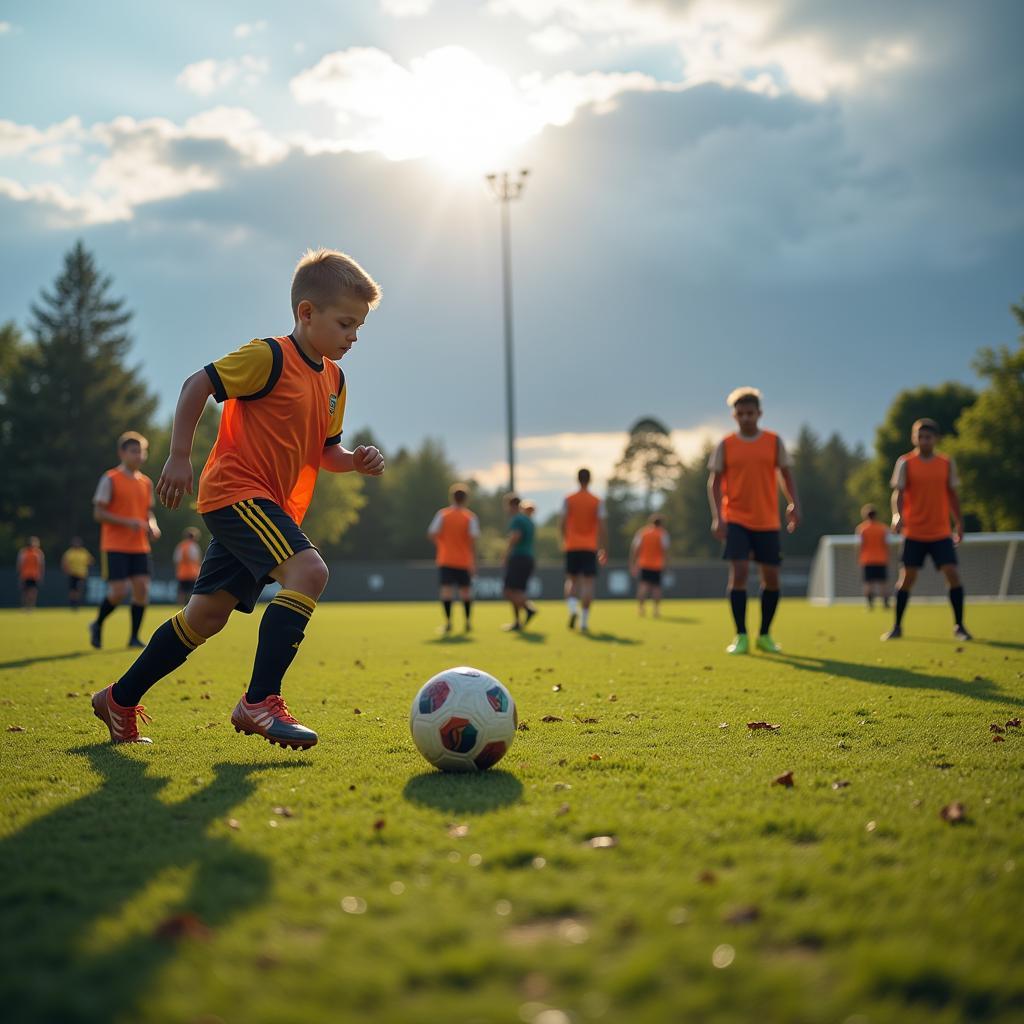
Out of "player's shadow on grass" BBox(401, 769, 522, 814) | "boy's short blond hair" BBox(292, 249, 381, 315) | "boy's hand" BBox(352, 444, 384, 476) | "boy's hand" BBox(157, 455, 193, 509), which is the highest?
"boy's short blond hair" BBox(292, 249, 381, 315)

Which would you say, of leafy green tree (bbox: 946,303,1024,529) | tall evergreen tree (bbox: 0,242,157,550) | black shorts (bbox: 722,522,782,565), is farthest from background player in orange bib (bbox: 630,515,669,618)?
tall evergreen tree (bbox: 0,242,157,550)

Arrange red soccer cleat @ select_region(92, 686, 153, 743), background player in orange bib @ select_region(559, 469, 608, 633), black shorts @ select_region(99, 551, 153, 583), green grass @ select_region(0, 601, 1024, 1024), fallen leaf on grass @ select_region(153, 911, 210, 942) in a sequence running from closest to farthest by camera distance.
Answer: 1. green grass @ select_region(0, 601, 1024, 1024)
2. fallen leaf on grass @ select_region(153, 911, 210, 942)
3. red soccer cleat @ select_region(92, 686, 153, 743)
4. black shorts @ select_region(99, 551, 153, 583)
5. background player in orange bib @ select_region(559, 469, 608, 633)

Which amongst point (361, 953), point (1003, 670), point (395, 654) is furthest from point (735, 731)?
point (395, 654)

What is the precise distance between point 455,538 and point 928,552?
711 cm

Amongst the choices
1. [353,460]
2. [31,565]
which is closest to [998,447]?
[31,565]

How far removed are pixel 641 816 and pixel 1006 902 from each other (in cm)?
113

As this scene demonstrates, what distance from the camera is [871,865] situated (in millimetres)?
2600

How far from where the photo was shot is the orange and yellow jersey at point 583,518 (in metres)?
15.2

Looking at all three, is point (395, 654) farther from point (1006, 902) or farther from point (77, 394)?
point (77, 394)

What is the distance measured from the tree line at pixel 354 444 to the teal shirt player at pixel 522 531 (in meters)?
34.7

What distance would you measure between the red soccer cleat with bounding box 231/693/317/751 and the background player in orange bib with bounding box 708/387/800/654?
612cm

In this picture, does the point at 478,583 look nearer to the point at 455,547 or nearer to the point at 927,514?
the point at 455,547

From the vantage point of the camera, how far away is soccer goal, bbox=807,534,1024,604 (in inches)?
1058

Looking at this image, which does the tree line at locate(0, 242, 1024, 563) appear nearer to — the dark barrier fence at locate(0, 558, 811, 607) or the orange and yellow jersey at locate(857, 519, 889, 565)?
the dark barrier fence at locate(0, 558, 811, 607)
